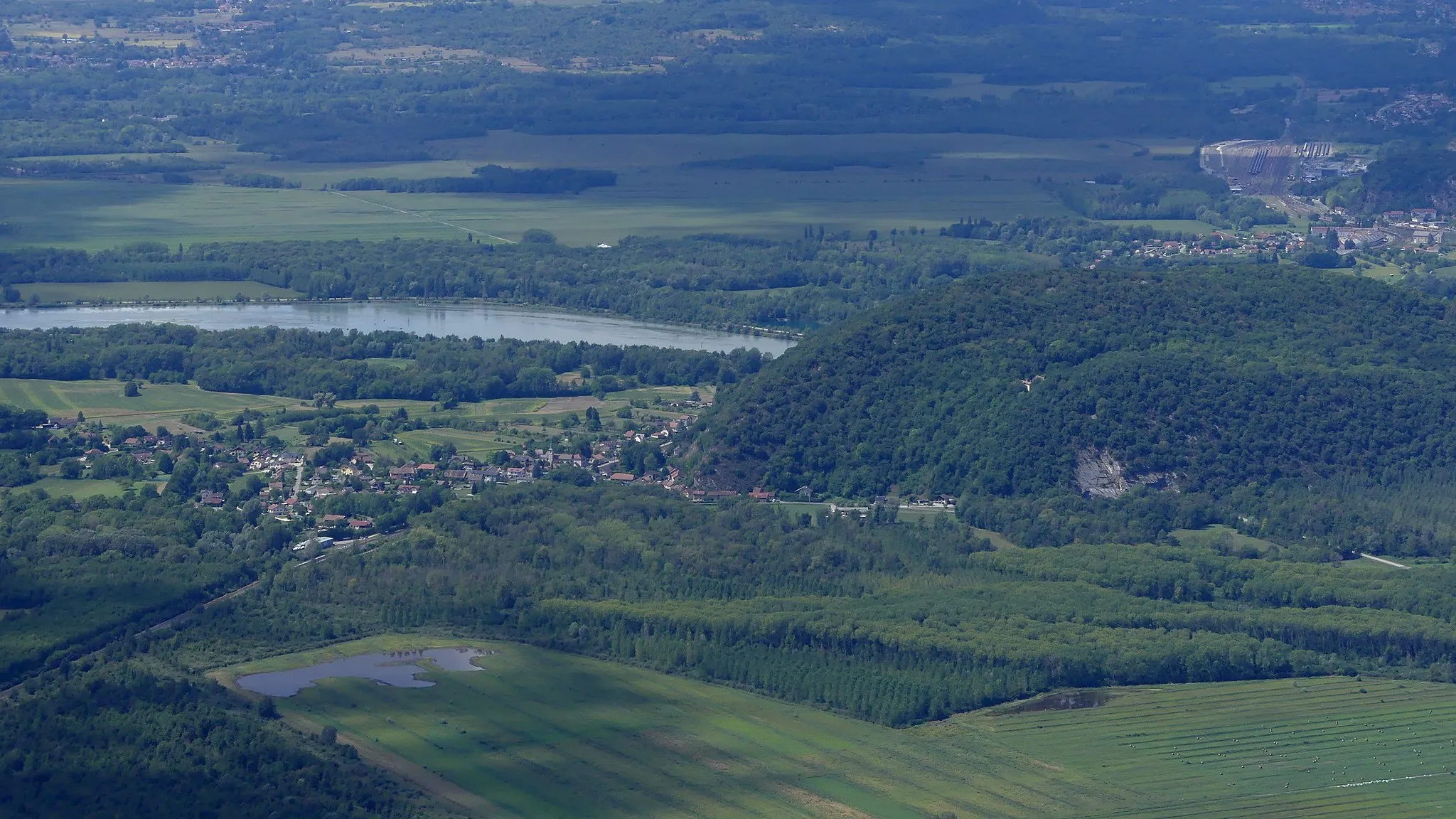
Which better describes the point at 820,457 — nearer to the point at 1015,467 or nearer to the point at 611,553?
the point at 1015,467

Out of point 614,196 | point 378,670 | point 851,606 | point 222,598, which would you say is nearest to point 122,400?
point 222,598

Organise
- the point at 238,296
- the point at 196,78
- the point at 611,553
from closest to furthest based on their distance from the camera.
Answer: the point at 611,553
the point at 238,296
the point at 196,78

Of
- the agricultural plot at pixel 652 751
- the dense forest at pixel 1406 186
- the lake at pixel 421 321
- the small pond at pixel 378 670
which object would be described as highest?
the dense forest at pixel 1406 186

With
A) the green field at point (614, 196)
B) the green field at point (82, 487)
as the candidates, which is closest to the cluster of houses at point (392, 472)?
the green field at point (82, 487)

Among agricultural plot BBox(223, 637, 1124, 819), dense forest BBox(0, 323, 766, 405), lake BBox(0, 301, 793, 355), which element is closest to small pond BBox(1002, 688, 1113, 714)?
agricultural plot BBox(223, 637, 1124, 819)

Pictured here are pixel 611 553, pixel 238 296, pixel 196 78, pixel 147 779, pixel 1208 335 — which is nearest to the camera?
pixel 147 779

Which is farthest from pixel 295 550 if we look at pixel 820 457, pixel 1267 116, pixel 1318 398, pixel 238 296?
pixel 1267 116

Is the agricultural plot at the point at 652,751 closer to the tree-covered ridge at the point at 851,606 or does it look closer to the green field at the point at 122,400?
the tree-covered ridge at the point at 851,606
